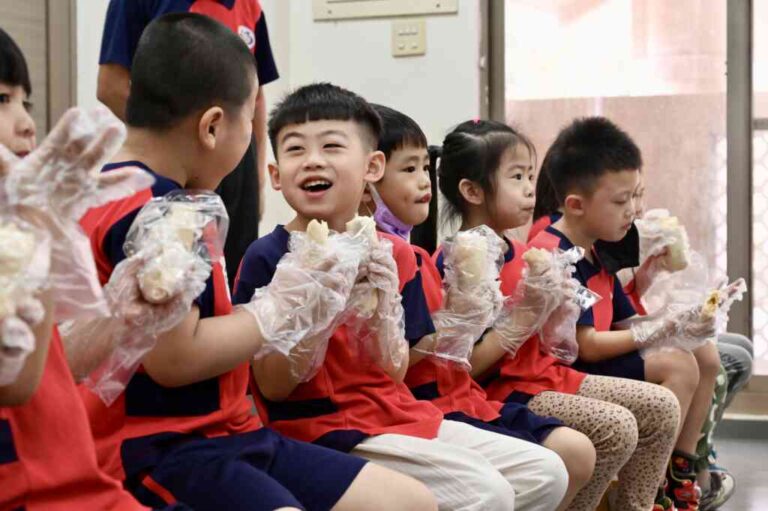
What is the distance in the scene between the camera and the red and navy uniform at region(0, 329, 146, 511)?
991mm

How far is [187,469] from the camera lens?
51.4 inches

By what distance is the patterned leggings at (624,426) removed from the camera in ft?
7.12

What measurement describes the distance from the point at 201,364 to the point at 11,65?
1.50 ft

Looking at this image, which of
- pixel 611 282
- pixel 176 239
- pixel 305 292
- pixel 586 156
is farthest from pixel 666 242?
pixel 176 239

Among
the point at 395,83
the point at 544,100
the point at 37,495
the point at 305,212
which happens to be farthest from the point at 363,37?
the point at 37,495

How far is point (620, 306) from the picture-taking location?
2719 mm

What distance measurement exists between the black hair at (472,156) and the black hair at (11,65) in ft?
4.11

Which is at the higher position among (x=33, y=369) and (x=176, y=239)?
(x=176, y=239)

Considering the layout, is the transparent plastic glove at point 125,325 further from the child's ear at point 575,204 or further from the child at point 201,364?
the child's ear at point 575,204

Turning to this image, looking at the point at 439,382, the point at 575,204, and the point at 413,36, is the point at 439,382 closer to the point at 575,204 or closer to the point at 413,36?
the point at 575,204

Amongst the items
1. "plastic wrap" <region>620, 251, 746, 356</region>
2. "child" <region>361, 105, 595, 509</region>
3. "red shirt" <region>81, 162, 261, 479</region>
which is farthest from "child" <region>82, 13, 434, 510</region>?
"plastic wrap" <region>620, 251, 746, 356</region>

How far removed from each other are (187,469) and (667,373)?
1.56m

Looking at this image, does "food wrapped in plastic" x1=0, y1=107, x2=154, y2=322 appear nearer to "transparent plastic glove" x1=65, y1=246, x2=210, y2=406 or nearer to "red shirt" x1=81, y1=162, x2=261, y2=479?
"transparent plastic glove" x1=65, y1=246, x2=210, y2=406

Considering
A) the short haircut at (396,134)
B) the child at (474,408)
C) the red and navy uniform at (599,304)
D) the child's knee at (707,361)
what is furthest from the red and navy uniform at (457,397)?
the child's knee at (707,361)
